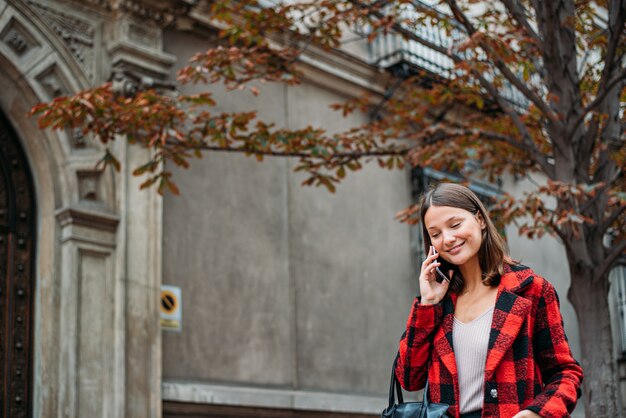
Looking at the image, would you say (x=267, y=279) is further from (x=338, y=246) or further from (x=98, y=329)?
(x=98, y=329)

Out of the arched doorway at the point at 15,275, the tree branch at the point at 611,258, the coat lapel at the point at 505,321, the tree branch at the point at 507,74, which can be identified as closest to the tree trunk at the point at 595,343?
the tree branch at the point at 611,258

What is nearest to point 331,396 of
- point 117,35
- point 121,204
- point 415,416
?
point 121,204

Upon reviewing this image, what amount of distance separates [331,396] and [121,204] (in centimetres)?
334

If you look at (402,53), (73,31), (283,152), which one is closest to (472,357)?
(283,152)

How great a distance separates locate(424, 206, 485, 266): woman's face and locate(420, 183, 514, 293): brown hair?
24 mm

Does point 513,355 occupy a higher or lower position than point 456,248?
lower

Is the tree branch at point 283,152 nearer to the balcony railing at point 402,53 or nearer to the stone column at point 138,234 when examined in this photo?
the stone column at point 138,234

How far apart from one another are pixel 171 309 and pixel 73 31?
272cm

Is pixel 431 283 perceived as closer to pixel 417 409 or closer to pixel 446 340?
pixel 446 340

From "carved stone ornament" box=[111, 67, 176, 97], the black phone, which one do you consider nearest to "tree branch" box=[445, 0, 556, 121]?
"carved stone ornament" box=[111, 67, 176, 97]

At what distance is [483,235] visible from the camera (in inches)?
133

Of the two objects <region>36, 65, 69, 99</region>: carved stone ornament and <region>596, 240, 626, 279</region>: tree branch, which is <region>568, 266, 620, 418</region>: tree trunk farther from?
<region>36, 65, 69, 99</region>: carved stone ornament

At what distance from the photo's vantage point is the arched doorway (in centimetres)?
818

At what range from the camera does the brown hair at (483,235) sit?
3.35 metres
